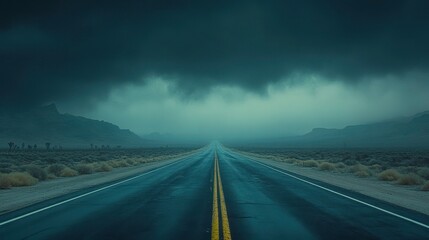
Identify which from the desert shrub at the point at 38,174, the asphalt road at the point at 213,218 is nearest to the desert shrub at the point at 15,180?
the desert shrub at the point at 38,174

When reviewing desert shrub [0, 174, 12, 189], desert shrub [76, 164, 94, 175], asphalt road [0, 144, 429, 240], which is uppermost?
desert shrub [76, 164, 94, 175]

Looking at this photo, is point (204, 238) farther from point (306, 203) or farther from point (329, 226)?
point (306, 203)

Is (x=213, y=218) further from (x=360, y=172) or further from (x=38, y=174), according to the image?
(x=360, y=172)

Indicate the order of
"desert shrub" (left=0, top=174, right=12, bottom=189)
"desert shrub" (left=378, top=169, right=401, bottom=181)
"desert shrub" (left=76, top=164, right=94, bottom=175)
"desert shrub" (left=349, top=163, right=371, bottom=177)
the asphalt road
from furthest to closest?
"desert shrub" (left=76, top=164, right=94, bottom=175) → "desert shrub" (left=349, top=163, right=371, bottom=177) → "desert shrub" (left=378, top=169, right=401, bottom=181) → "desert shrub" (left=0, top=174, right=12, bottom=189) → the asphalt road

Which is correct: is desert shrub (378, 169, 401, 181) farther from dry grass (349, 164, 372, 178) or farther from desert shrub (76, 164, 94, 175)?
desert shrub (76, 164, 94, 175)

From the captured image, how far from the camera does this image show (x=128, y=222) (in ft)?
36.7

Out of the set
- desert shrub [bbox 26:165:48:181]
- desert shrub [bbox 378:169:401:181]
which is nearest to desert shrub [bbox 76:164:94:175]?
desert shrub [bbox 26:165:48:181]

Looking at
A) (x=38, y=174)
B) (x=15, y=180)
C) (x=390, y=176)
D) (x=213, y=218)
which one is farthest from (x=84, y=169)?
(x=213, y=218)

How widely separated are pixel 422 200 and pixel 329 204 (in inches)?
181

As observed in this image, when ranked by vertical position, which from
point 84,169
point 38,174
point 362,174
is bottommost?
point 362,174

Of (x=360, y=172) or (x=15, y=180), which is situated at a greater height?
(x=360, y=172)

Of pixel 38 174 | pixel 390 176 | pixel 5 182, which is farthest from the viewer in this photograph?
pixel 38 174

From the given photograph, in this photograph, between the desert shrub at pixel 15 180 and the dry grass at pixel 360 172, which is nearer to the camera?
the desert shrub at pixel 15 180

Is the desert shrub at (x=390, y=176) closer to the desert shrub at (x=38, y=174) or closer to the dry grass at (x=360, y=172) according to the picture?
the dry grass at (x=360, y=172)
